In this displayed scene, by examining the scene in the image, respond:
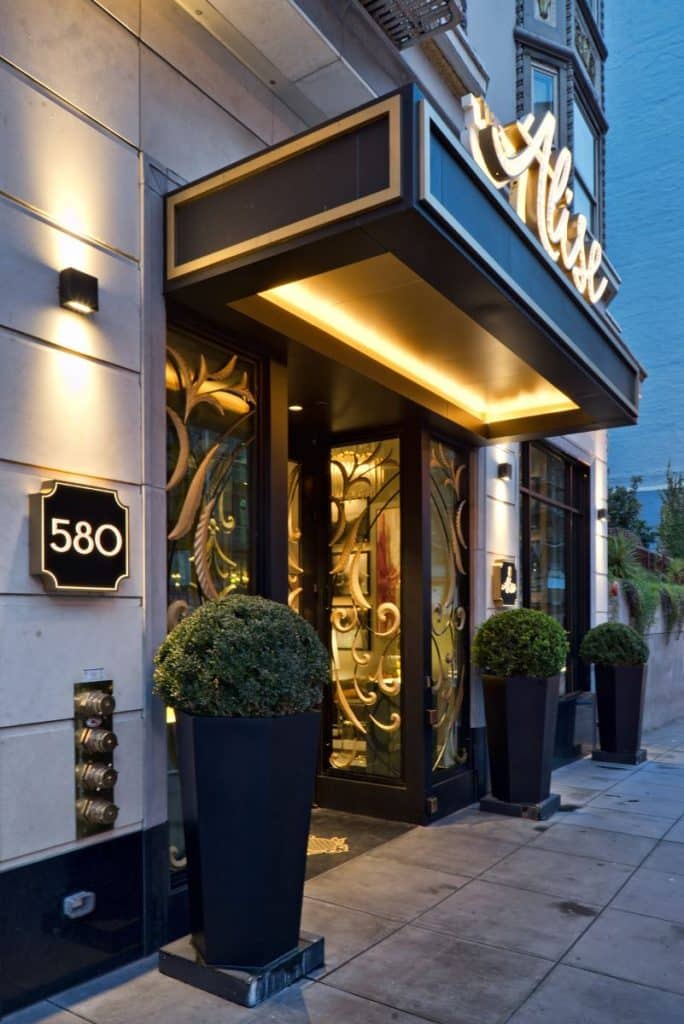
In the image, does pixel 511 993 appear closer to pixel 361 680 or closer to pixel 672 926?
pixel 672 926

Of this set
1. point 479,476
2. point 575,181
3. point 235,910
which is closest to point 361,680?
point 479,476

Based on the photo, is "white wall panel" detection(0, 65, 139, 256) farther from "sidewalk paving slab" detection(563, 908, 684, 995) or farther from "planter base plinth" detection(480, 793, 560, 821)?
"planter base plinth" detection(480, 793, 560, 821)

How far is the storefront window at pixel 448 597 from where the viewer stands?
7172 millimetres

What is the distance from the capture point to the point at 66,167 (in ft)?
12.6

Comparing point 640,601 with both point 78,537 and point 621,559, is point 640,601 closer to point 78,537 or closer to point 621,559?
point 621,559

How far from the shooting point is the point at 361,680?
7.12 m

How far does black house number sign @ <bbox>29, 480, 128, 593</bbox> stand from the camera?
353 cm

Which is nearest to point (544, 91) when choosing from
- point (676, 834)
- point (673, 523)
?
point (676, 834)

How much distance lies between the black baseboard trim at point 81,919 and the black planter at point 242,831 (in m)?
0.42

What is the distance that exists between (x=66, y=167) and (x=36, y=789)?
2826 mm

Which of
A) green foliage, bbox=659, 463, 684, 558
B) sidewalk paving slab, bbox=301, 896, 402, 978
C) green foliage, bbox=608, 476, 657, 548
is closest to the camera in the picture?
sidewalk paving slab, bbox=301, 896, 402, 978

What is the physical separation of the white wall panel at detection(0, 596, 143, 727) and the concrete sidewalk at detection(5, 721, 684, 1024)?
4.11ft

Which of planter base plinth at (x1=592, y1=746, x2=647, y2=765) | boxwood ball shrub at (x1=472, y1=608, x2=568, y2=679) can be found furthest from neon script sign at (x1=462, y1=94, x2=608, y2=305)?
planter base plinth at (x1=592, y1=746, x2=647, y2=765)

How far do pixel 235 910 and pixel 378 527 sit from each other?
13.2 ft
